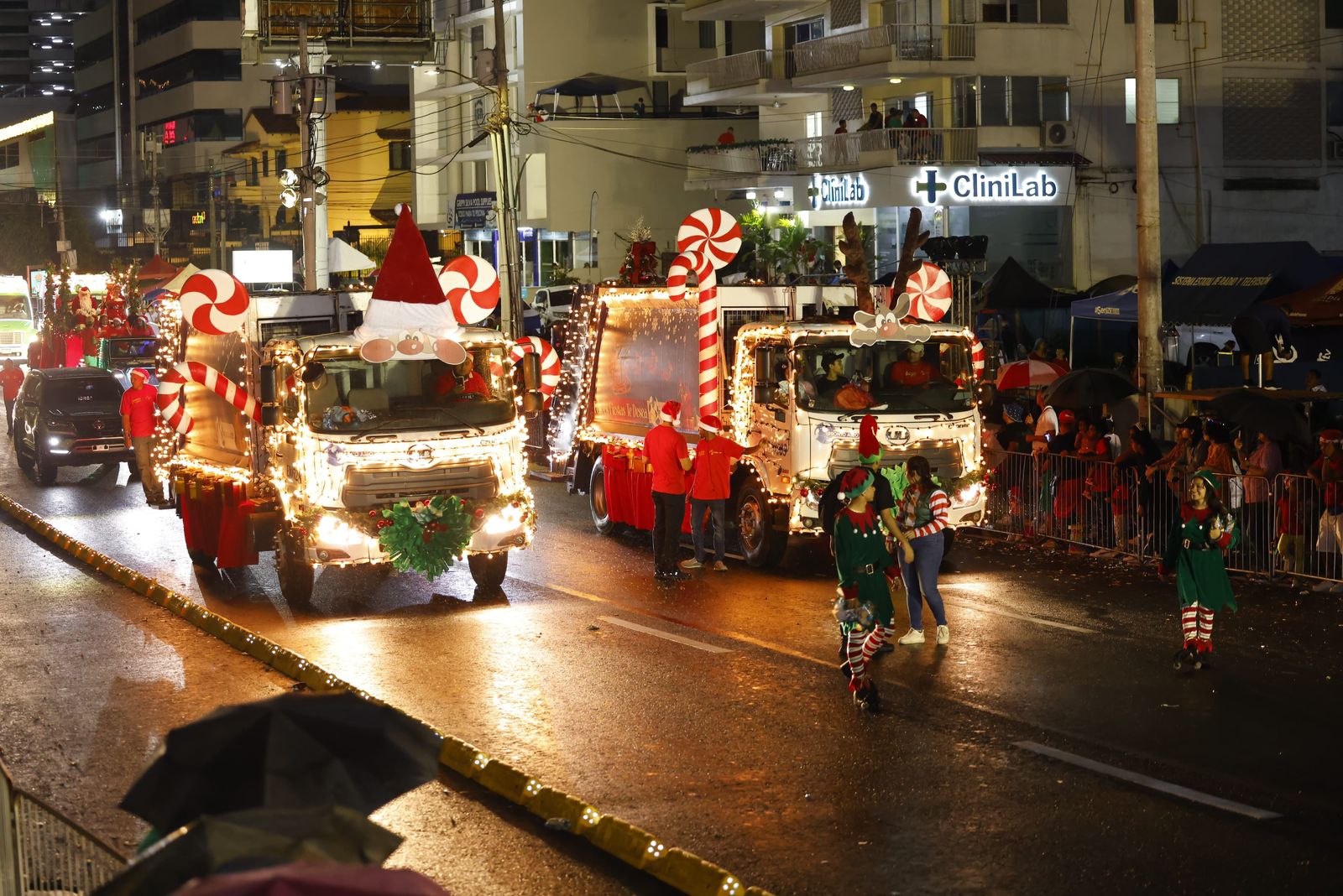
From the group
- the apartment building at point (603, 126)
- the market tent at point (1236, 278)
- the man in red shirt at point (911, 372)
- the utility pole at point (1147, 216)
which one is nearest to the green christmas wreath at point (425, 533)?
the man in red shirt at point (911, 372)

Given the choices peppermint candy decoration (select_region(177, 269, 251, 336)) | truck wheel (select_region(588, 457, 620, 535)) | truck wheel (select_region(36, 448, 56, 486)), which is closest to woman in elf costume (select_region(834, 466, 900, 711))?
peppermint candy decoration (select_region(177, 269, 251, 336))

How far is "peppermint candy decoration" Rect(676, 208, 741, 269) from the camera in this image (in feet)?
66.0

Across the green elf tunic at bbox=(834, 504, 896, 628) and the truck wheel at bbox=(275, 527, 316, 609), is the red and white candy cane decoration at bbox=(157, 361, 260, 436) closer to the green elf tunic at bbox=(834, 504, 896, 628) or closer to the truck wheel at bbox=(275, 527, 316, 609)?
the truck wheel at bbox=(275, 527, 316, 609)

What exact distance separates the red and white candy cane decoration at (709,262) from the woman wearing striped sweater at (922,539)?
17.0 feet

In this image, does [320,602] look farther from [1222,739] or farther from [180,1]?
[180,1]

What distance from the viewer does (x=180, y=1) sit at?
105 meters

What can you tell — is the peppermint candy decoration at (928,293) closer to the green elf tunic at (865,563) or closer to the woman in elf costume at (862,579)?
the woman in elf costume at (862,579)

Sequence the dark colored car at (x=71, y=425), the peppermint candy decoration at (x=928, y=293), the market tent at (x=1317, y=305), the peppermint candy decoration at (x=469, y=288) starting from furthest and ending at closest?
the dark colored car at (x=71, y=425), the market tent at (x=1317, y=305), the peppermint candy decoration at (x=928, y=293), the peppermint candy decoration at (x=469, y=288)

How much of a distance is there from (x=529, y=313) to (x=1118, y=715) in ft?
103

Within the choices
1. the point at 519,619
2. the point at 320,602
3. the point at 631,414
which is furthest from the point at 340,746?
the point at 631,414

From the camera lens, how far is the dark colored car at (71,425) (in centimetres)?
2797

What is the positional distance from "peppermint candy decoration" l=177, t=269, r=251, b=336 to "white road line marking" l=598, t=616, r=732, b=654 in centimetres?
495

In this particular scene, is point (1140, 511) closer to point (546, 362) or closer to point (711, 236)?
point (711, 236)

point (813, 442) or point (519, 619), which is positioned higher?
point (813, 442)
